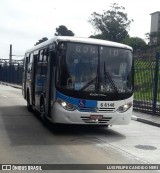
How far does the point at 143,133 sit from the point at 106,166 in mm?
4954

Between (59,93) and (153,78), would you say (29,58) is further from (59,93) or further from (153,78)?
(59,93)

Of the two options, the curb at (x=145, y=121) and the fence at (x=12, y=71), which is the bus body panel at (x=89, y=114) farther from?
the fence at (x=12, y=71)

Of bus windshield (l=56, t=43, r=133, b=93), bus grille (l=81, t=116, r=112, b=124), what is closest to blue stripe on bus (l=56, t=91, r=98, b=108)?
bus windshield (l=56, t=43, r=133, b=93)

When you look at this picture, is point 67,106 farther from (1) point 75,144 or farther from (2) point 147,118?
(2) point 147,118

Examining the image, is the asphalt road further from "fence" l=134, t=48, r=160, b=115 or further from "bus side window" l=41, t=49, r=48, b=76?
"fence" l=134, t=48, r=160, b=115

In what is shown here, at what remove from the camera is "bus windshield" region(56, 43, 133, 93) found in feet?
36.8

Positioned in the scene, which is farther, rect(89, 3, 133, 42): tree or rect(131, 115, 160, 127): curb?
rect(89, 3, 133, 42): tree

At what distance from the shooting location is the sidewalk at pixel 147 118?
14742 mm

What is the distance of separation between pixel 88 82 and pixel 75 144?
6.64 feet

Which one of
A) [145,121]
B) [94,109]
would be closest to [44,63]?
[94,109]

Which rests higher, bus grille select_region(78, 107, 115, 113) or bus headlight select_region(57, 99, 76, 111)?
bus headlight select_region(57, 99, 76, 111)

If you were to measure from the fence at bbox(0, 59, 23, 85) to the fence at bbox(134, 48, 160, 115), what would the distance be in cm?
3319

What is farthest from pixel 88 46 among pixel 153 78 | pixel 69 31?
pixel 69 31

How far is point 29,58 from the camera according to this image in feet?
58.1
